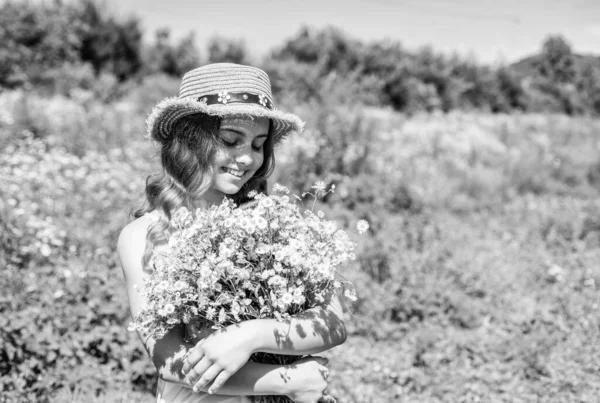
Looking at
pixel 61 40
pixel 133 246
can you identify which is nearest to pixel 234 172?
pixel 133 246

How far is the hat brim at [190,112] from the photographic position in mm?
1876

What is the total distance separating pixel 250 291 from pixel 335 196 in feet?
16.0

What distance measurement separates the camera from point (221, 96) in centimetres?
190

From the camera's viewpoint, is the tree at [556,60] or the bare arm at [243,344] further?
the tree at [556,60]

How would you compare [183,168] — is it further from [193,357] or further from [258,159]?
[193,357]

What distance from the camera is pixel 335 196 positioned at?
21.1 feet

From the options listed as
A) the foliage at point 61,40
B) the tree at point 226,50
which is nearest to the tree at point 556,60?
the tree at point 226,50

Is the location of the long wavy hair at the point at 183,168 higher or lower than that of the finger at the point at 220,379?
higher

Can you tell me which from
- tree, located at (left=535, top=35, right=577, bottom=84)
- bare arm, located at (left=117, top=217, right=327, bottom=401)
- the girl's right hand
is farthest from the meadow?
tree, located at (left=535, top=35, right=577, bottom=84)

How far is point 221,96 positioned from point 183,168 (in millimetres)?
366

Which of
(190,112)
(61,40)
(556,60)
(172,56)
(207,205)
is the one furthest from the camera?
(556,60)

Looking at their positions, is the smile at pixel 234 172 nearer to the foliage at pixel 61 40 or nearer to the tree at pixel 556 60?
the foliage at pixel 61 40

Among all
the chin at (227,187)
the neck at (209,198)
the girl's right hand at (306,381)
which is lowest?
the girl's right hand at (306,381)

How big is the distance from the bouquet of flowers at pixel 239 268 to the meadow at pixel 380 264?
1.21 m
